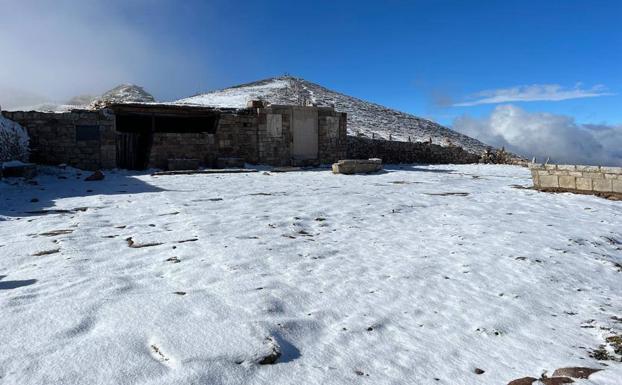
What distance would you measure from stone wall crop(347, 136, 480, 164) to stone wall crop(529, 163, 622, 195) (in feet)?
40.3

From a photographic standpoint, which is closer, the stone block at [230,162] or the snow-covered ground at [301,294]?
the snow-covered ground at [301,294]

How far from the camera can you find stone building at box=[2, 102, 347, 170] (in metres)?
16.9

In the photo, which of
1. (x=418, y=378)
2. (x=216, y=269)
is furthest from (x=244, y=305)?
(x=418, y=378)

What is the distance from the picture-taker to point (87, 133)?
1717 cm

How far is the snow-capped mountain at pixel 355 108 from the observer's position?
116 feet

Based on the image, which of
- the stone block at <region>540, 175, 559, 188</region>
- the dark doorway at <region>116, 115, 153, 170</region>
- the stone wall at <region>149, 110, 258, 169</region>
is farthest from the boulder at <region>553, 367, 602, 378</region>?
the dark doorway at <region>116, 115, 153, 170</region>

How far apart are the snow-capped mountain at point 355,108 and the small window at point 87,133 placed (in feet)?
54.8

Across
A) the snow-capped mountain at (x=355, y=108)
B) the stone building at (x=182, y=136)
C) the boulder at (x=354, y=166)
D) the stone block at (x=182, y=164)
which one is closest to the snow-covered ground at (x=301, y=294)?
the boulder at (x=354, y=166)

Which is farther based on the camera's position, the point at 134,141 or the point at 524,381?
the point at 134,141

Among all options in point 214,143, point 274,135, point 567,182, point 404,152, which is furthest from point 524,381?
point 404,152

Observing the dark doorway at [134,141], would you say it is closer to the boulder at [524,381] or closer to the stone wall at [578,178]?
the stone wall at [578,178]

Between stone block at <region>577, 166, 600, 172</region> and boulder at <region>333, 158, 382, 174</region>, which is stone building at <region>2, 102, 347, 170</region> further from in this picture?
stone block at <region>577, 166, 600, 172</region>

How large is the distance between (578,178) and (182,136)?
15243 mm

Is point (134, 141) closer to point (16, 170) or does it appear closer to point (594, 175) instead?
point (16, 170)
